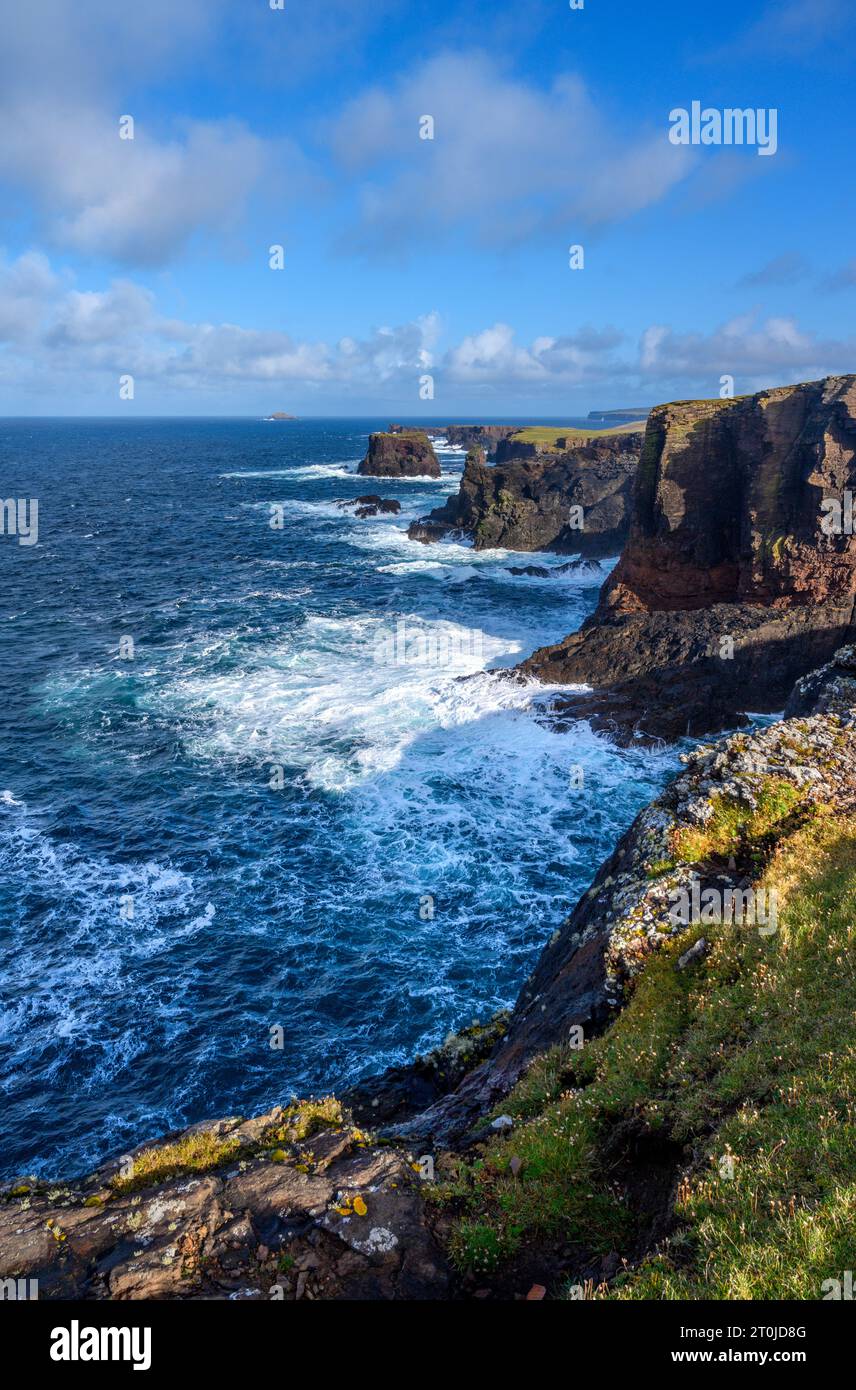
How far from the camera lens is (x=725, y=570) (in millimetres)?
46312

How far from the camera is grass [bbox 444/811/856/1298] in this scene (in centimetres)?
625

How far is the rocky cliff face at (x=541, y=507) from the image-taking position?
272 ft

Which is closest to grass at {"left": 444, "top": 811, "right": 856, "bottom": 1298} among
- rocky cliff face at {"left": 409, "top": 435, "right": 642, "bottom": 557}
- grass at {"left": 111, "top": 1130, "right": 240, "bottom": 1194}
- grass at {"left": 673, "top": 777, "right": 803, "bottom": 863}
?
grass at {"left": 673, "top": 777, "right": 803, "bottom": 863}

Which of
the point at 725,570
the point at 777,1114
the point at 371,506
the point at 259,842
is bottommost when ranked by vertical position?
the point at 259,842

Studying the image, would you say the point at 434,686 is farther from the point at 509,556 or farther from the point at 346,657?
the point at 509,556

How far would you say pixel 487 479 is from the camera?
88.5 m

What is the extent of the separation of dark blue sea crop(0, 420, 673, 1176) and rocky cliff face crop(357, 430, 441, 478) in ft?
297

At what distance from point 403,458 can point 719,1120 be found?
5794 inches

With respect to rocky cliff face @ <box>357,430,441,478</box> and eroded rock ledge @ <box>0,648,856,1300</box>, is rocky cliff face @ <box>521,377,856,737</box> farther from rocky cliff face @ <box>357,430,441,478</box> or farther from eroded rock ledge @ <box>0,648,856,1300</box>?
rocky cliff face @ <box>357,430,441,478</box>

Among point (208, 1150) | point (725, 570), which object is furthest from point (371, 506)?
point (208, 1150)

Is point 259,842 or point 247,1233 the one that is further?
point 259,842

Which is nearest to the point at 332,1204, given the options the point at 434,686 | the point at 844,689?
the point at 844,689

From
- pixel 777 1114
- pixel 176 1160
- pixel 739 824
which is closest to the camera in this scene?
pixel 777 1114

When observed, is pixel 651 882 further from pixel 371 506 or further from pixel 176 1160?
pixel 371 506
